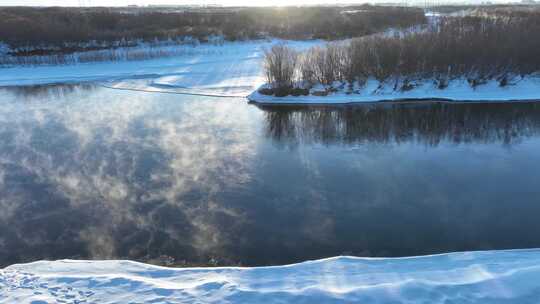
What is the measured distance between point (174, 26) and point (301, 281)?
1911 inches

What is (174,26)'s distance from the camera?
1971 inches

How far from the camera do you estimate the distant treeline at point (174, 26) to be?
38.6 metres

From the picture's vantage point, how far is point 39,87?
27219 millimetres

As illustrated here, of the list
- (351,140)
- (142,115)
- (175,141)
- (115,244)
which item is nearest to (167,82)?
(142,115)

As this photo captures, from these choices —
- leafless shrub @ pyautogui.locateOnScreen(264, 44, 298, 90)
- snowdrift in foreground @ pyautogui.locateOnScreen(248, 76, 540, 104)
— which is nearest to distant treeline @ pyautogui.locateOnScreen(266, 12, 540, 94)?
leafless shrub @ pyautogui.locateOnScreen(264, 44, 298, 90)

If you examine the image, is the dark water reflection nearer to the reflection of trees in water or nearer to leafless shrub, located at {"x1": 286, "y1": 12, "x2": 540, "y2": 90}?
the reflection of trees in water

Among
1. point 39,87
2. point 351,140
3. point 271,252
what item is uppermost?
point 39,87

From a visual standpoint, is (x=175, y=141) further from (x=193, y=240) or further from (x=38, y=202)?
(x=193, y=240)

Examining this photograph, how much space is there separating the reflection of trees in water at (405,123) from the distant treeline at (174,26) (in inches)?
916

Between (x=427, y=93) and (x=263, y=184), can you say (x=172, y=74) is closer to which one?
(x=427, y=93)

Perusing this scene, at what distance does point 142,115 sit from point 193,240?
12121 millimetres

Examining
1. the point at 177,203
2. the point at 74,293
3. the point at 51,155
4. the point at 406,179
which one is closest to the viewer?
the point at 74,293

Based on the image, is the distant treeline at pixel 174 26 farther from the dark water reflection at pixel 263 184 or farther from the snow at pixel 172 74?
the dark water reflection at pixel 263 184

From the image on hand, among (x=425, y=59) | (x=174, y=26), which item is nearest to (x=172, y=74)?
(x=425, y=59)
